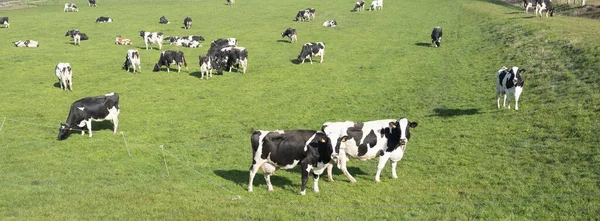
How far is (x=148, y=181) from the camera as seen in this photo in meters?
17.4

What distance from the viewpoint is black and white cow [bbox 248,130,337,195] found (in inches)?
614

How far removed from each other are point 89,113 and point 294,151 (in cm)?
1299

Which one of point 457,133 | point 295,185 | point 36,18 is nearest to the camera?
point 295,185

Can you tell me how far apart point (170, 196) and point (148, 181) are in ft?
8.21

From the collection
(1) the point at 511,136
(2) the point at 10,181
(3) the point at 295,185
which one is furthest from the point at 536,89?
(2) the point at 10,181

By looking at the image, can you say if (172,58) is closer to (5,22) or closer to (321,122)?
(321,122)

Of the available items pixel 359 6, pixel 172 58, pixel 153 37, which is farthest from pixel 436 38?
pixel 359 6

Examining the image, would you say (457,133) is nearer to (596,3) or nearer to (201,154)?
(201,154)

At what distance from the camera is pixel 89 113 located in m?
23.9

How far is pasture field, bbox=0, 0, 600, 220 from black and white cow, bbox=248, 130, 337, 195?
88cm

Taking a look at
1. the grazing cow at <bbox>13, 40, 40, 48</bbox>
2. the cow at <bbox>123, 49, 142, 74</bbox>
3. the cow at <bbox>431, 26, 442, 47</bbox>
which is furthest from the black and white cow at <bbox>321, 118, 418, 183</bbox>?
the grazing cow at <bbox>13, 40, 40, 48</bbox>

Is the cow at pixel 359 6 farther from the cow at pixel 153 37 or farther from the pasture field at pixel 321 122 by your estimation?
the cow at pixel 153 37

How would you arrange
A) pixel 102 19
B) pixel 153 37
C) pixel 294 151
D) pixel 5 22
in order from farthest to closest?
pixel 102 19, pixel 5 22, pixel 153 37, pixel 294 151

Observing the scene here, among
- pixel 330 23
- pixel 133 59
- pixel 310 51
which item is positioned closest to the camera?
pixel 133 59
